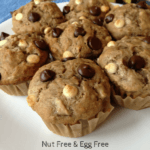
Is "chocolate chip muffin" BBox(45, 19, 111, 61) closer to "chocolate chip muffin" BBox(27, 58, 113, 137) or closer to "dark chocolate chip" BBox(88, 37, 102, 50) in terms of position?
"dark chocolate chip" BBox(88, 37, 102, 50)

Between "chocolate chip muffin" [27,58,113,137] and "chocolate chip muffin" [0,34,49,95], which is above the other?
"chocolate chip muffin" [0,34,49,95]

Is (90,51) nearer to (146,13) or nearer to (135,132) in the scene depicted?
(146,13)

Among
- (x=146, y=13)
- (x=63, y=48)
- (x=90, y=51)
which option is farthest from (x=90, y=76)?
(x=146, y=13)

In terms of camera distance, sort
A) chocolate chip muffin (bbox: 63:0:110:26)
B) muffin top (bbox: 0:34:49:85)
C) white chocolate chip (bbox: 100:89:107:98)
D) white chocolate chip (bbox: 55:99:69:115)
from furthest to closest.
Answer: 1. chocolate chip muffin (bbox: 63:0:110:26)
2. muffin top (bbox: 0:34:49:85)
3. white chocolate chip (bbox: 100:89:107:98)
4. white chocolate chip (bbox: 55:99:69:115)

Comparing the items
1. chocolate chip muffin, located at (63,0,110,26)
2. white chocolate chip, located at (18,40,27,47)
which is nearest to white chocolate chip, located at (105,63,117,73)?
chocolate chip muffin, located at (63,0,110,26)

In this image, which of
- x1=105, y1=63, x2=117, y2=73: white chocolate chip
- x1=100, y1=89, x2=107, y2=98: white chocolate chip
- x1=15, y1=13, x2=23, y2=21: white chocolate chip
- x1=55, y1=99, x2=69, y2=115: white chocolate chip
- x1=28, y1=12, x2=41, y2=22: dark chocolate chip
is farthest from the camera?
x1=15, y1=13, x2=23, y2=21: white chocolate chip

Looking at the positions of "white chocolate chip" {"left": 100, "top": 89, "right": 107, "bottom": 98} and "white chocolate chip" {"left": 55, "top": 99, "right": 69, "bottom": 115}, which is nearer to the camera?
"white chocolate chip" {"left": 55, "top": 99, "right": 69, "bottom": 115}

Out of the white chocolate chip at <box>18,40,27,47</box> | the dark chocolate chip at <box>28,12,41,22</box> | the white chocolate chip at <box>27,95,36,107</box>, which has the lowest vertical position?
the white chocolate chip at <box>27,95,36,107</box>

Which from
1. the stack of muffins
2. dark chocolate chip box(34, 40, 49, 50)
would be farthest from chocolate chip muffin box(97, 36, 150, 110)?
dark chocolate chip box(34, 40, 49, 50)
